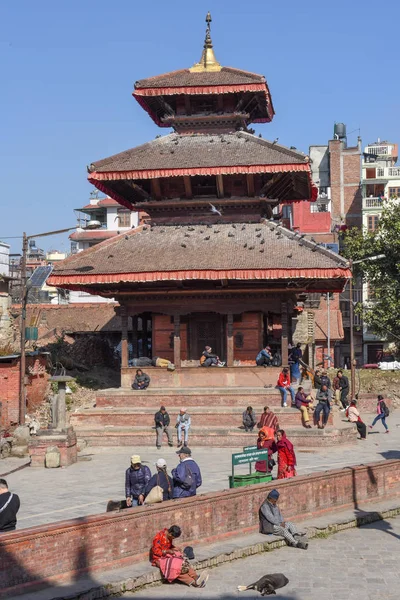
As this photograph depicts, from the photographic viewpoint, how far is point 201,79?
3412 centimetres

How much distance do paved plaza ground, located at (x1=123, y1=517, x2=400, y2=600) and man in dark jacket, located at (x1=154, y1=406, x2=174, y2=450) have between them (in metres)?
8.86

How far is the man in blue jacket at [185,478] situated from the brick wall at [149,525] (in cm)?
40

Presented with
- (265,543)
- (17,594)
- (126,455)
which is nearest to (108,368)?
(126,455)

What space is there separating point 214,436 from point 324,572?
37.7 feet

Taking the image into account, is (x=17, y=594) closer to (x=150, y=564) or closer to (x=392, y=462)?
(x=150, y=564)

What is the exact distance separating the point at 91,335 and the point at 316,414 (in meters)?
20.0

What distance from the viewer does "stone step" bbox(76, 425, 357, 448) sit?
2616 cm

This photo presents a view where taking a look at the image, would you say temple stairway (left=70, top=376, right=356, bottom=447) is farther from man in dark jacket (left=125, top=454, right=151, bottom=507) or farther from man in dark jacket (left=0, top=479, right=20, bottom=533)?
man in dark jacket (left=0, top=479, right=20, bottom=533)

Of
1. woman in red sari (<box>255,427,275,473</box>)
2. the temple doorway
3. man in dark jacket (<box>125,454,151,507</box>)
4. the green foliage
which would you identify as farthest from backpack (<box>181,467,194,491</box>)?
the green foliage

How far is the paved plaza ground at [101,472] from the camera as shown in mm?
18000

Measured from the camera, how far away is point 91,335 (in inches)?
1736

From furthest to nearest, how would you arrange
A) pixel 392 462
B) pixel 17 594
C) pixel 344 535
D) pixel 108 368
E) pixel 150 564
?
pixel 108 368 < pixel 392 462 < pixel 344 535 < pixel 150 564 < pixel 17 594

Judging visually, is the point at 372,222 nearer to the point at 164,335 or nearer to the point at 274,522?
the point at 164,335

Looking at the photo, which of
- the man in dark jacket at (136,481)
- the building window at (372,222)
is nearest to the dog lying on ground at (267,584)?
the man in dark jacket at (136,481)
